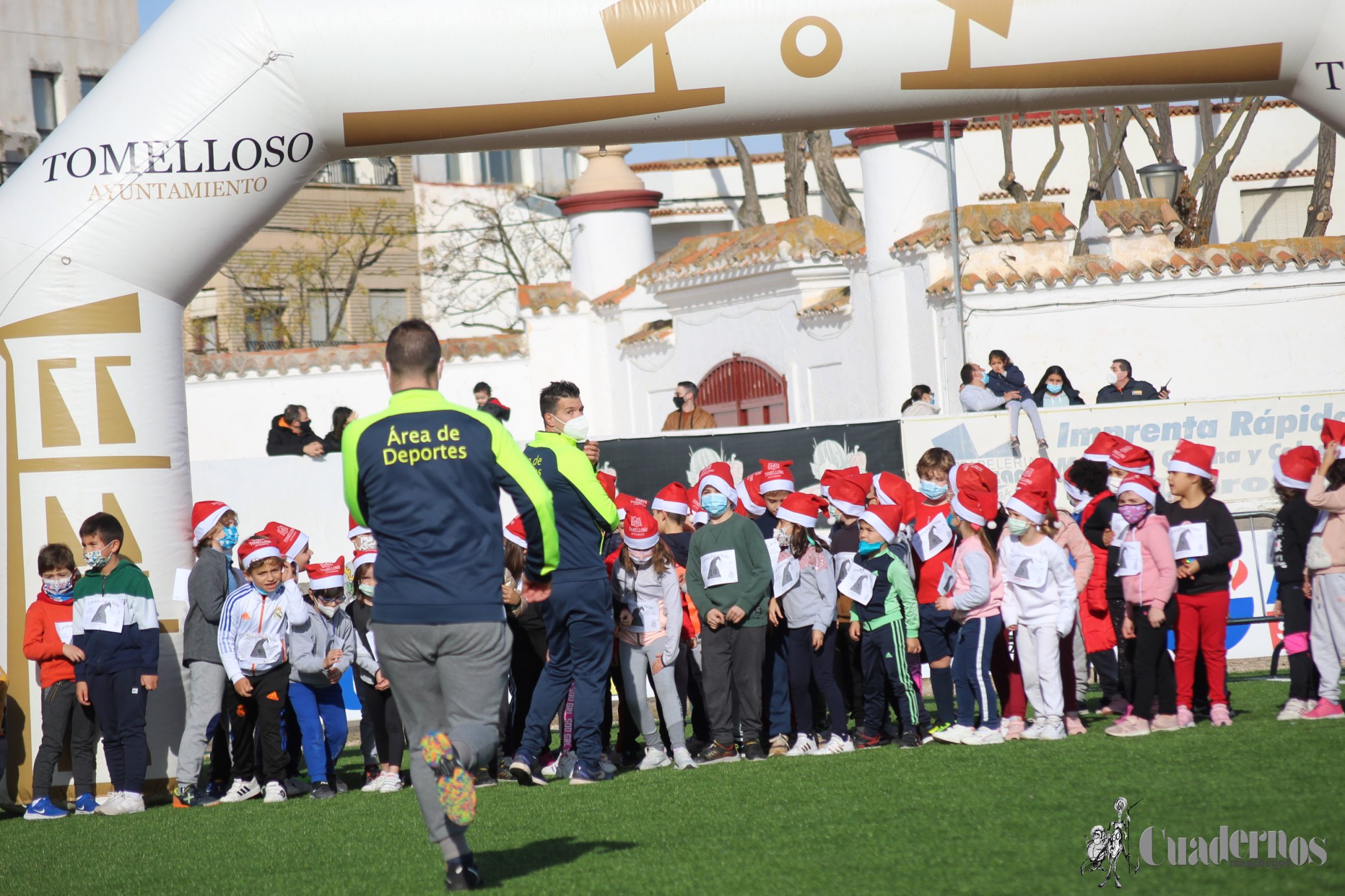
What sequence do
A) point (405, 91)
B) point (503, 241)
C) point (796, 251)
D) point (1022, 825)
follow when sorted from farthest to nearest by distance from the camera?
point (503, 241) → point (796, 251) → point (405, 91) → point (1022, 825)

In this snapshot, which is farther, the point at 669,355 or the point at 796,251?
the point at 669,355

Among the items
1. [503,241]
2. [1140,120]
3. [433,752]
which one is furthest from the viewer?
[503,241]

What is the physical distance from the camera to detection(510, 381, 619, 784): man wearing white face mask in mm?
8500

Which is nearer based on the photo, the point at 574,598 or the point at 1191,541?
the point at 574,598

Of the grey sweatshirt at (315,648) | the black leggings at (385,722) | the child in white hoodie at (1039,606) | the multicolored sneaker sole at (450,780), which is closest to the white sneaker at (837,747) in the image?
the child in white hoodie at (1039,606)

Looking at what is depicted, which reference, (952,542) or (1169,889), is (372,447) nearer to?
(1169,889)

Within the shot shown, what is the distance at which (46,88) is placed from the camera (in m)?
43.6

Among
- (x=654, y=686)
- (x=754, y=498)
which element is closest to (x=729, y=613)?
(x=654, y=686)

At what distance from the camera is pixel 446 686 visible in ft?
18.6

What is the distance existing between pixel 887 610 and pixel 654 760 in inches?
63.0

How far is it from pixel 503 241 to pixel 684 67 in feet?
112

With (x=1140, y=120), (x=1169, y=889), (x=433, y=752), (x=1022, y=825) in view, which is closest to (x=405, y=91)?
(x=433, y=752)

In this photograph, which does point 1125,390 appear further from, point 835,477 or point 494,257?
point 494,257

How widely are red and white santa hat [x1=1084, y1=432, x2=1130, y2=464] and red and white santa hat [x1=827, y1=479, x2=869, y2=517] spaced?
1506 millimetres
